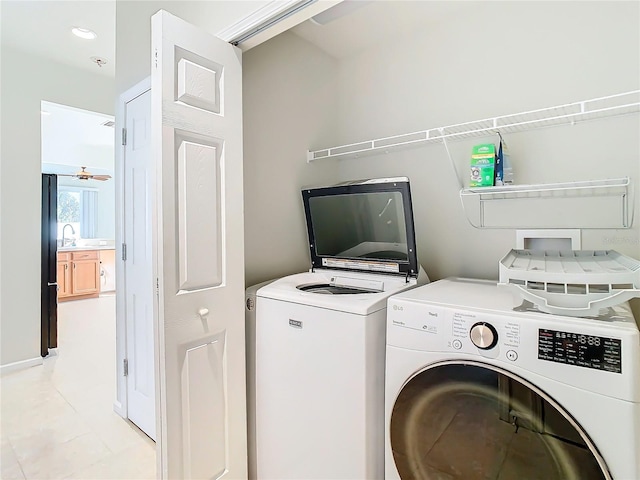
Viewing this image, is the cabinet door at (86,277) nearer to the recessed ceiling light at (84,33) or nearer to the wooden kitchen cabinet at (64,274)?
the wooden kitchen cabinet at (64,274)

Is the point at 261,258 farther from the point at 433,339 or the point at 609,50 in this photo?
the point at 609,50

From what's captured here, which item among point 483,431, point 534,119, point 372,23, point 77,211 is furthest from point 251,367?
point 77,211

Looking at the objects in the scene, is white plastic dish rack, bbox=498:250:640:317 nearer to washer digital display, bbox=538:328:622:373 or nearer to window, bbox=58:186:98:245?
washer digital display, bbox=538:328:622:373

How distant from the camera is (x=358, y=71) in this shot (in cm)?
227

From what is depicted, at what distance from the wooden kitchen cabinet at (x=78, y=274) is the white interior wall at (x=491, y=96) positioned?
5528 millimetres

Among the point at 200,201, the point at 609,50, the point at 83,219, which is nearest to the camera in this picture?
the point at 200,201

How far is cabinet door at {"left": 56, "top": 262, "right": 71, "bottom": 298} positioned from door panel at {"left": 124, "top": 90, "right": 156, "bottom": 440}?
4553 millimetres

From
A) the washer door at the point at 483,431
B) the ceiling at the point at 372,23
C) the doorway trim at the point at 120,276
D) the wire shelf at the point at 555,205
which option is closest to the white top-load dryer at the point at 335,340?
the washer door at the point at 483,431

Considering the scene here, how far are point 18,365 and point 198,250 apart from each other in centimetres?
279

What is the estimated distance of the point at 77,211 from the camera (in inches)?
287

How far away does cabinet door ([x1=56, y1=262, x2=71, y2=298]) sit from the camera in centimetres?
573

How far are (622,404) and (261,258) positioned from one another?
1.49 m

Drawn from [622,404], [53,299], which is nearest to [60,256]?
[53,299]

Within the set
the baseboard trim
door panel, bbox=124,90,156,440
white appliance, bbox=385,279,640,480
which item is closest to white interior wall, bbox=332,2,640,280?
white appliance, bbox=385,279,640,480
